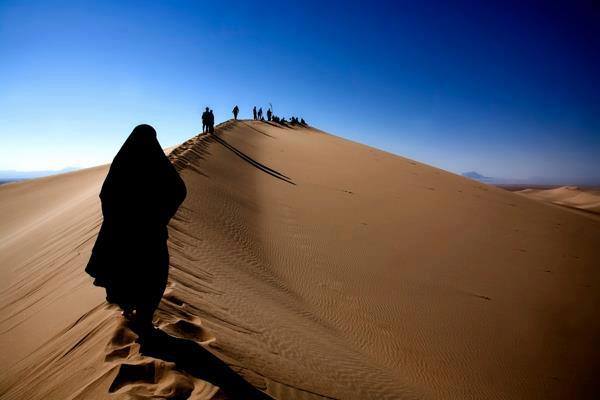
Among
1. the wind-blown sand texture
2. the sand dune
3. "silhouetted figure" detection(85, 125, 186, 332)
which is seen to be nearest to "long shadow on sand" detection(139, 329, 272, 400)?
the wind-blown sand texture

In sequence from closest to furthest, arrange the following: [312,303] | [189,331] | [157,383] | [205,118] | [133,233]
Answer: [157,383]
[133,233]
[189,331]
[312,303]
[205,118]

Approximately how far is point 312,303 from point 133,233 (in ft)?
13.0

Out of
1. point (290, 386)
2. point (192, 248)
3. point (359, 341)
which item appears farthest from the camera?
point (192, 248)

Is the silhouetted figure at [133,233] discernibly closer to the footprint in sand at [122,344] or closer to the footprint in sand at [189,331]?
the footprint in sand at [122,344]

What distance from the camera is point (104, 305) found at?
10.9ft

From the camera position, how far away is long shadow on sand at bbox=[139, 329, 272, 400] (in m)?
2.38

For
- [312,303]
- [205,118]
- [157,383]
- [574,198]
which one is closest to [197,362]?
[157,383]

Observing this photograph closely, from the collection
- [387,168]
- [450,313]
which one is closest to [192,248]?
[450,313]

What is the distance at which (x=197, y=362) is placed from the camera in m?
2.55

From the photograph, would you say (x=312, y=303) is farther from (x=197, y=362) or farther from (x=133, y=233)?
(x=133, y=233)

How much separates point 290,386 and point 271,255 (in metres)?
4.76

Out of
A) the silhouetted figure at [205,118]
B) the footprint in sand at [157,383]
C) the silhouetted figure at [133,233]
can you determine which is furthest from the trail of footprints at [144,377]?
the silhouetted figure at [205,118]

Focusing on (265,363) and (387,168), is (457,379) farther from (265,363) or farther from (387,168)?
(387,168)

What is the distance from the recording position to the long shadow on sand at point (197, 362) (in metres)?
2.38
